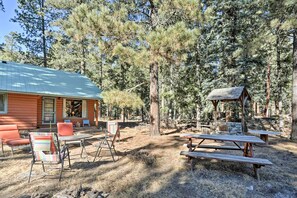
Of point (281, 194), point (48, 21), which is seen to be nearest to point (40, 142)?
point (281, 194)

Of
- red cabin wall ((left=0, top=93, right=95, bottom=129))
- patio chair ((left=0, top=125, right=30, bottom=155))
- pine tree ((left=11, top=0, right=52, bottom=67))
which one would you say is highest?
pine tree ((left=11, top=0, right=52, bottom=67))

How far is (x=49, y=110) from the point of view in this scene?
36.2 ft

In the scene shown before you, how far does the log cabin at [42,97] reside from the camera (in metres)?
9.39

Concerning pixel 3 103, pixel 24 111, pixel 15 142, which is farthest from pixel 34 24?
pixel 15 142

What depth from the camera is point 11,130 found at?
5672 mm

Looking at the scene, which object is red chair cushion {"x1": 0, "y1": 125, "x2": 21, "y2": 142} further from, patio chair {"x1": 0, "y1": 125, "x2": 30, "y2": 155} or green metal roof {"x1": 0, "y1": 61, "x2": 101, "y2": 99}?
green metal roof {"x1": 0, "y1": 61, "x2": 101, "y2": 99}

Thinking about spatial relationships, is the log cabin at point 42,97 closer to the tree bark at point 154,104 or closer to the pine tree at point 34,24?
the tree bark at point 154,104

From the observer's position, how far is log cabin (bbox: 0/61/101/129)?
9.39 meters

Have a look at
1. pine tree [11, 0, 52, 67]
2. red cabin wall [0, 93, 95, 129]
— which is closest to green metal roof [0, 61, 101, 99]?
red cabin wall [0, 93, 95, 129]

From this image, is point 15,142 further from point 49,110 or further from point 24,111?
point 49,110

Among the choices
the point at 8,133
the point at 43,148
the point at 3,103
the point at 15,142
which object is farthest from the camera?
the point at 3,103

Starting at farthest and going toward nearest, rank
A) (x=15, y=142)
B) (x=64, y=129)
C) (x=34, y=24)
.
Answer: (x=34, y=24) → (x=64, y=129) → (x=15, y=142)

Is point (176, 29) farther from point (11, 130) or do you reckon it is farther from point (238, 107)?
point (238, 107)

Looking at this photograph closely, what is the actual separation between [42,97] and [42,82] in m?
0.95
